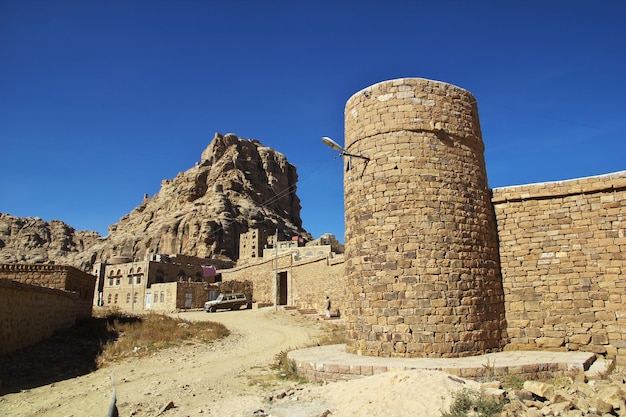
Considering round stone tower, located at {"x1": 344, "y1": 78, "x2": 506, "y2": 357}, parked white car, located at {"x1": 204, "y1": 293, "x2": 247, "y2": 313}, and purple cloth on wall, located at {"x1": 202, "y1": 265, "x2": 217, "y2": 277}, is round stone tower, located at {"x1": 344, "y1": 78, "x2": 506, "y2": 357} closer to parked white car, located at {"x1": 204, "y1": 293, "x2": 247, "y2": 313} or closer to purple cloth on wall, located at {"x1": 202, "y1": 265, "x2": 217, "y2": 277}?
parked white car, located at {"x1": 204, "y1": 293, "x2": 247, "y2": 313}

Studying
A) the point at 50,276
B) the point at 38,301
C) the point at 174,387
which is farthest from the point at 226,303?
the point at 174,387

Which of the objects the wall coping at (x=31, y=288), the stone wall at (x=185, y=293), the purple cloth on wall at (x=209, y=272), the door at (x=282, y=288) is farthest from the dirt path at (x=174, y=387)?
the purple cloth on wall at (x=209, y=272)

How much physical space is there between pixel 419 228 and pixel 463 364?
297 centimetres

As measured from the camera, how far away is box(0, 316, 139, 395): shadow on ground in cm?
1027

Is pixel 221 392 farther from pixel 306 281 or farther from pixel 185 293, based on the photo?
pixel 185 293

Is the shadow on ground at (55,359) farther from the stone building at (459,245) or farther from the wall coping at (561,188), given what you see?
the wall coping at (561,188)

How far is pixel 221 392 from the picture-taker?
892cm

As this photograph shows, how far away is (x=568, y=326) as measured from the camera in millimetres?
9266

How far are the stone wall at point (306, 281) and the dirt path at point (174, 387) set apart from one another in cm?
595

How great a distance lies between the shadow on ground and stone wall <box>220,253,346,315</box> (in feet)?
34.3

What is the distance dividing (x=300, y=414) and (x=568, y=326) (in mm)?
6461

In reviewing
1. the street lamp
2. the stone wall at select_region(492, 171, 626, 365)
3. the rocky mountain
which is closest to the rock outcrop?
the rocky mountain

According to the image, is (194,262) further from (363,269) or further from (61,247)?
(61,247)

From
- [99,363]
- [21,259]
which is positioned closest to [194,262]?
[99,363]
